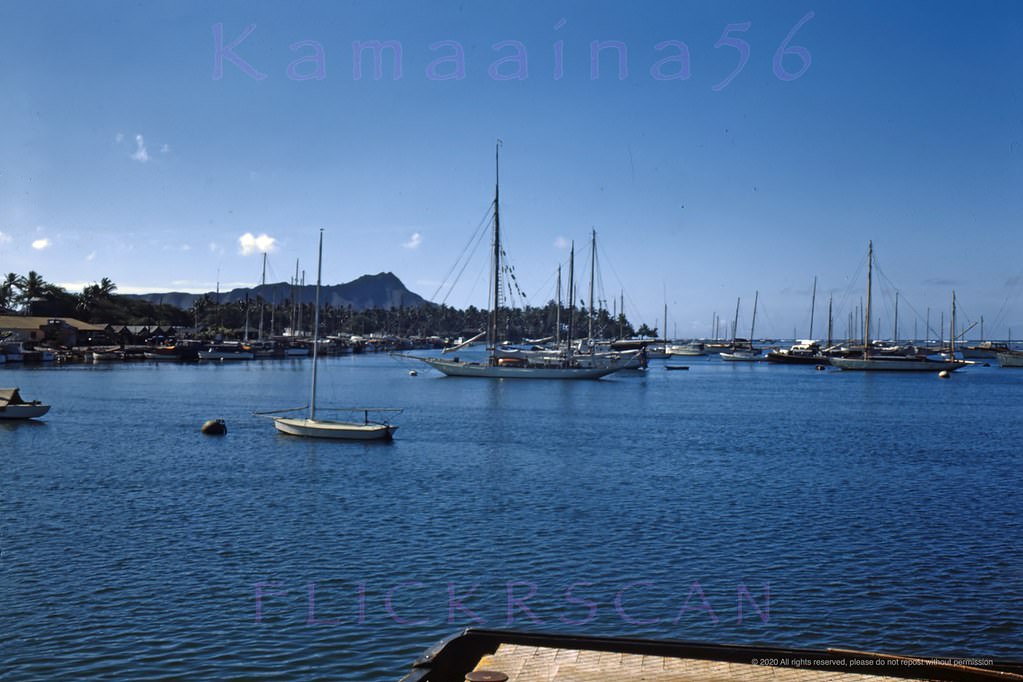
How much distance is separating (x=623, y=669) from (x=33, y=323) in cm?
18910

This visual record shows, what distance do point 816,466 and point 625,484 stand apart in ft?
43.9

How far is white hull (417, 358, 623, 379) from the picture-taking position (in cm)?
12012

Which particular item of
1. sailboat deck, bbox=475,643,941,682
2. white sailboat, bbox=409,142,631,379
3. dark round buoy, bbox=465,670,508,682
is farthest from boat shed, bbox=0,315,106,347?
dark round buoy, bbox=465,670,508,682

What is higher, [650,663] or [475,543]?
[650,663]

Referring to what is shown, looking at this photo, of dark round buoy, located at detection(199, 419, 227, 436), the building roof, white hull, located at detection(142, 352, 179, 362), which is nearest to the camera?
dark round buoy, located at detection(199, 419, 227, 436)

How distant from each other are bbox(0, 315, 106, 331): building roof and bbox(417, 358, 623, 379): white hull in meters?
94.5

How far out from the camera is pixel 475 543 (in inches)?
1121

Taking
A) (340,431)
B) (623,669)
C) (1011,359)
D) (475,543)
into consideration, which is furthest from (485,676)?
(1011,359)

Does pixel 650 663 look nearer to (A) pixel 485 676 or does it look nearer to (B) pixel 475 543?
(A) pixel 485 676

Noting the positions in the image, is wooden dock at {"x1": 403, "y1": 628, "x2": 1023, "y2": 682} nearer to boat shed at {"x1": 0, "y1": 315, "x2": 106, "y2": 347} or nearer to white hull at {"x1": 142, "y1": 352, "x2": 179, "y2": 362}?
white hull at {"x1": 142, "y1": 352, "x2": 179, "y2": 362}

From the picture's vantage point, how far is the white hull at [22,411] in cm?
6353

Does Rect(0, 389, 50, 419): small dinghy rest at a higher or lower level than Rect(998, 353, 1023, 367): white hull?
lower

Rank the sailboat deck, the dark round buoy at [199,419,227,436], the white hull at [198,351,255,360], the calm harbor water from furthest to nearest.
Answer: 1. the white hull at [198,351,255,360]
2. the dark round buoy at [199,419,227,436]
3. the calm harbor water
4. the sailboat deck

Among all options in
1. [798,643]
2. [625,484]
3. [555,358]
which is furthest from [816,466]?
[555,358]
